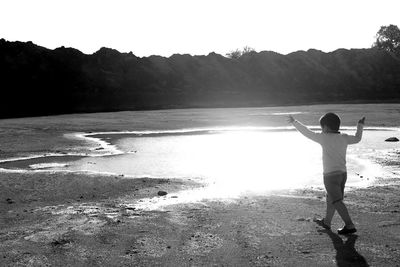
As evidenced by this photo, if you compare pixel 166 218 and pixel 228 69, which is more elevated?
pixel 228 69

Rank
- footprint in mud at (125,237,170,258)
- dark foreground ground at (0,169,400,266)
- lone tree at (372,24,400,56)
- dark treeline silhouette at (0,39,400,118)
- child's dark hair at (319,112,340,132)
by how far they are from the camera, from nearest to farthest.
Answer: dark foreground ground at (0,169,400,266), footprint in mud at (125,237,170,258), child's dark hair at (319,112,340,132), dark treeline silhouette at (0,39,400,118), lone tree at (372,24,400,56)

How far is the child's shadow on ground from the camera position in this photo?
16.8ft

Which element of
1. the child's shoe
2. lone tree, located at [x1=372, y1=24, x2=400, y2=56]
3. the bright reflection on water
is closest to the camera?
the child's shoe

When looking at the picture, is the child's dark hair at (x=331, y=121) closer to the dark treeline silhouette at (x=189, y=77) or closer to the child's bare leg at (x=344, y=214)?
the child's bare leg at (x=344, y=214)

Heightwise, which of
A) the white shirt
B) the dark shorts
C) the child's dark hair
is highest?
the child's dark hair

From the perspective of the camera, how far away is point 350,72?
7594 centimetres

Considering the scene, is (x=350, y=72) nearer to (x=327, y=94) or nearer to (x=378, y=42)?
(x=327, y=94)

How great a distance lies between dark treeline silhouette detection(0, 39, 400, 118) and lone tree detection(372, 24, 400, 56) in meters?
34.0

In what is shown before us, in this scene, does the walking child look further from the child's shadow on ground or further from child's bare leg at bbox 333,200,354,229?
the child's shadow on ground

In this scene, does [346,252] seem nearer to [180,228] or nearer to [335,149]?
[335,149]

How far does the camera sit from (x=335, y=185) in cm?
629

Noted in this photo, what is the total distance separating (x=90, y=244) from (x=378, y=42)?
118 meters

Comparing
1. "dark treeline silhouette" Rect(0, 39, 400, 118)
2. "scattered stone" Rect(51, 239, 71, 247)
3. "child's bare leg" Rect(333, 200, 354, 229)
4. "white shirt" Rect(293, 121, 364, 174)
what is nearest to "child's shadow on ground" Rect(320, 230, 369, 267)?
"child's bare leg" Rect(333, 200, 354, 229)

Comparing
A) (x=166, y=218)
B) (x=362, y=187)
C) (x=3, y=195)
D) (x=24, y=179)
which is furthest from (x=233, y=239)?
(x=24, y=179)
